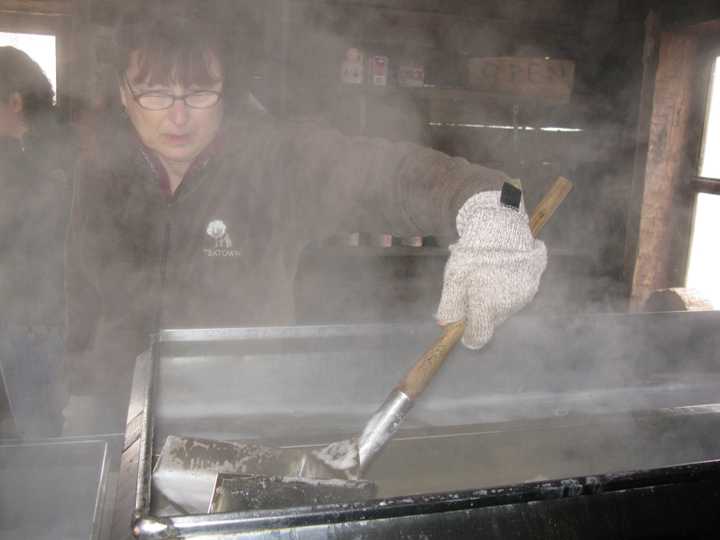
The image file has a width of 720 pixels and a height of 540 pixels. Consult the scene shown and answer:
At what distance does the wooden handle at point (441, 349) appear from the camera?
44.2 inches

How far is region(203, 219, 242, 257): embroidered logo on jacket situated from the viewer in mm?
1848

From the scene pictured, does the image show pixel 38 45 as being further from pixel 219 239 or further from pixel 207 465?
pixel 207 465

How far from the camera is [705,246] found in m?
3.49

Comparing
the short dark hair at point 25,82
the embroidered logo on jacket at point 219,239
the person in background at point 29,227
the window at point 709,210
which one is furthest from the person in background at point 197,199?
the window at point 709,210

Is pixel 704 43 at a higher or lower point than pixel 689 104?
higher

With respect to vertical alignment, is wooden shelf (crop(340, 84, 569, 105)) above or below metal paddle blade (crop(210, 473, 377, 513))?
above

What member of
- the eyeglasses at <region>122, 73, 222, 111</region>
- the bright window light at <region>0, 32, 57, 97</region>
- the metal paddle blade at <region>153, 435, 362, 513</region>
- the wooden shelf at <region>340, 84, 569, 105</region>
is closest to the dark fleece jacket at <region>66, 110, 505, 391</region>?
the eyeglasses at <region>122, 73, 222, 111</region>

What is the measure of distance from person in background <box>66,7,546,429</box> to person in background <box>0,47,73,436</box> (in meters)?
0.56

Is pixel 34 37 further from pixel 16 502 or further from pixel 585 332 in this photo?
pixel 585 332

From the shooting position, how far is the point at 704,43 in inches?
Answer: 135

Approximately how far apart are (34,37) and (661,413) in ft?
12.0

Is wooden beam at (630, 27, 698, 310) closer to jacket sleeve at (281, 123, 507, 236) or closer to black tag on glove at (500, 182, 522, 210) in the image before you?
jacket sleeve at (281, 123, 507, 236)

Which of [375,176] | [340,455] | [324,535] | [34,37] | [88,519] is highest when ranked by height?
[34,37]

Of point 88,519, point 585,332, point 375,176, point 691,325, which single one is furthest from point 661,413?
point 88,519
